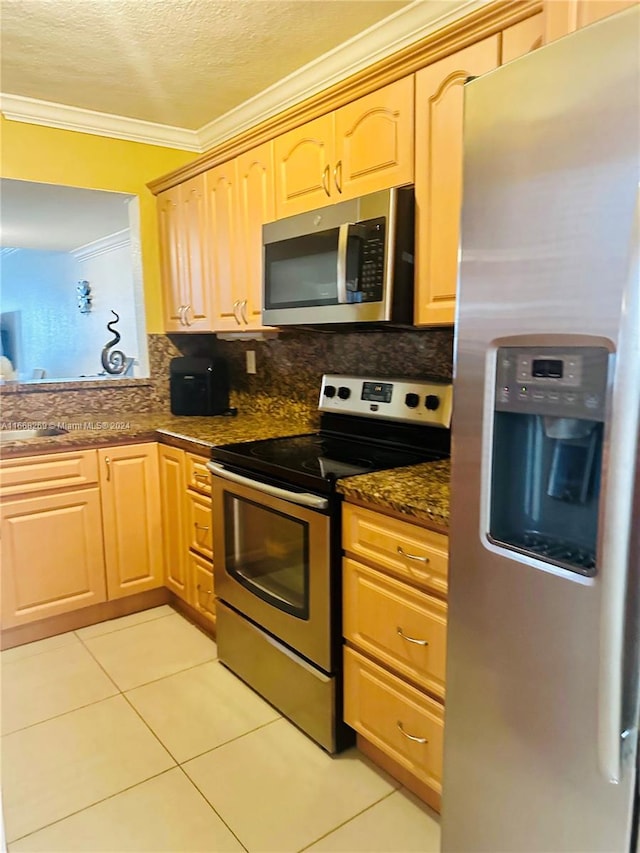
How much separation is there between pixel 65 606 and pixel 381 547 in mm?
1775

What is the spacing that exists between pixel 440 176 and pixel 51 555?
7.39 feet

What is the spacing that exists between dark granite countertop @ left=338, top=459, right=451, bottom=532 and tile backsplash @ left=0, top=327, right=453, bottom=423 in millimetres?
507

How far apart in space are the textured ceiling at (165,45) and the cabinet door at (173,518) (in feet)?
5.52

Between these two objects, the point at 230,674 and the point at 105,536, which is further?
the point at 105,536

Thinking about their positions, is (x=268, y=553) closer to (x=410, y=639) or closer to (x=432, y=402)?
(x=410, y=639)

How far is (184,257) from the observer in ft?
10.1

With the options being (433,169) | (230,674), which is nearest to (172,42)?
(433,169)

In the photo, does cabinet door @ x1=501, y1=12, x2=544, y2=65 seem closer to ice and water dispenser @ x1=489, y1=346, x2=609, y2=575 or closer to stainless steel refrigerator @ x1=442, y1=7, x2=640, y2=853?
stainless steel refrigerator @ x1=442, y1=7, x2=640, y2=853

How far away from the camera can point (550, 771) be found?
109 cm

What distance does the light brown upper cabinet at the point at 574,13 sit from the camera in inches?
39.6

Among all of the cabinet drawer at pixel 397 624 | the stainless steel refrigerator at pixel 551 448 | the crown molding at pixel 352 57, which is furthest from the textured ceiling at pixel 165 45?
the cabinet drawer at pixel 397 624

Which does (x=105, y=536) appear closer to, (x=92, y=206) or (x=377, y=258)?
(x=377, y=258)

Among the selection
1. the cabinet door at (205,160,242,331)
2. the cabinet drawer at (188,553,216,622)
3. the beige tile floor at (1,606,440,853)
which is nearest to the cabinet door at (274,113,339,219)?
the cabinet door at (205,160,242,331)

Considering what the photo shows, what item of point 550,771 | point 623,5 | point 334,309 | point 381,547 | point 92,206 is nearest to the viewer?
point 623,5
